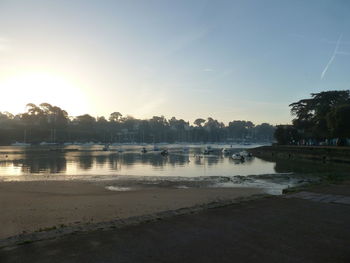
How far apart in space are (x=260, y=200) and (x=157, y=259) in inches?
279

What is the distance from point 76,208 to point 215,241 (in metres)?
10.3

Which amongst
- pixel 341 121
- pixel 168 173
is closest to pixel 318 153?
pixel 341 121

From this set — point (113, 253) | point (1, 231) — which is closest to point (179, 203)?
point (1, 231)

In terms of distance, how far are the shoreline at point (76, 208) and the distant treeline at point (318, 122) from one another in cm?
4884

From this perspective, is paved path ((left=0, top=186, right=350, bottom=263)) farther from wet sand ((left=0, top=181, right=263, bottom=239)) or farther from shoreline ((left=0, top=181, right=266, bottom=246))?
wet sand ((left=0, top=181, right=263, bottom=239))

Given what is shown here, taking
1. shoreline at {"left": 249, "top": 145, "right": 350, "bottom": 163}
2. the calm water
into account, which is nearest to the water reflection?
the calm water

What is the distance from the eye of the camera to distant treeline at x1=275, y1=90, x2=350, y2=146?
192 ft

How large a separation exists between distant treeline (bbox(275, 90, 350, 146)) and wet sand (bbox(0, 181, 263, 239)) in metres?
48.8

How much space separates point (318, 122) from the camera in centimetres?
7319

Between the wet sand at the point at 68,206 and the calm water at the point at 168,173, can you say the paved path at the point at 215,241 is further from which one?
the calm water at the point at 168,173

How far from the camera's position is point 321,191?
14250 millimetres

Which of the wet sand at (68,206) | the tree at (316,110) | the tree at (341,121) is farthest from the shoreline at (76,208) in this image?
the tree at (316,110)

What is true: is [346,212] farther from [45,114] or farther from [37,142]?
[45,114]

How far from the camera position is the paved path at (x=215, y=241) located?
5871mm
